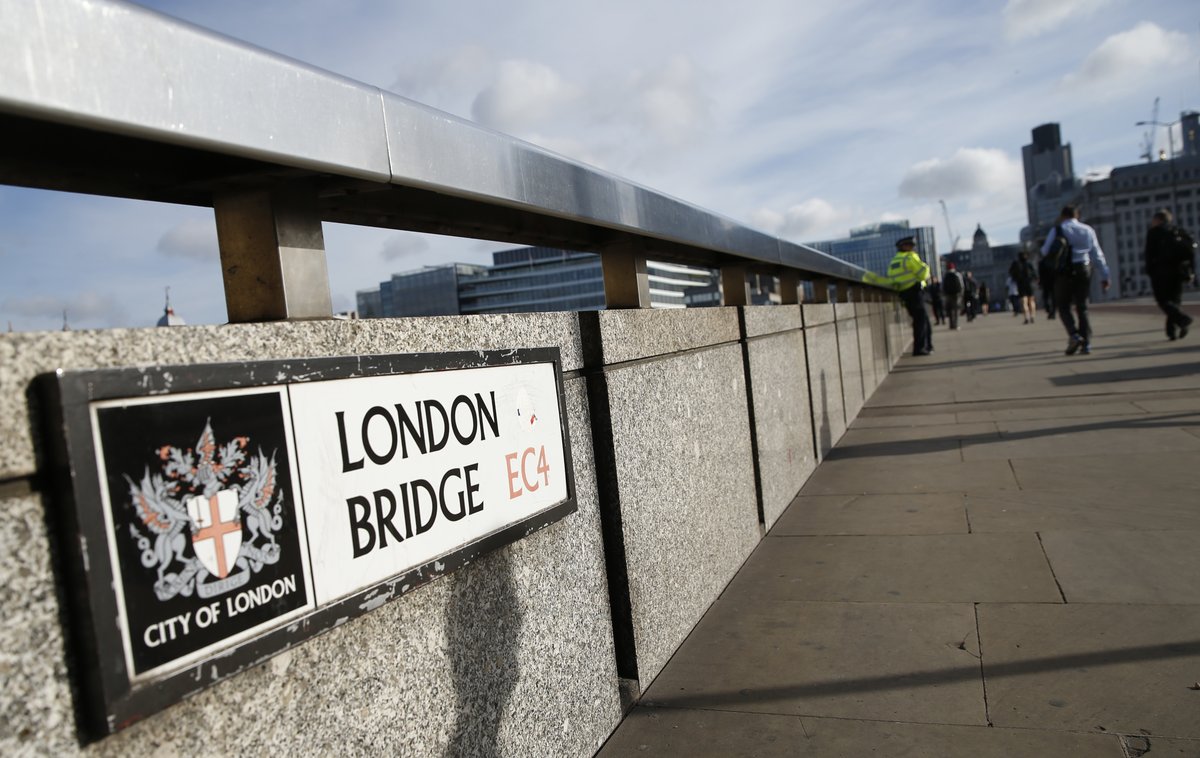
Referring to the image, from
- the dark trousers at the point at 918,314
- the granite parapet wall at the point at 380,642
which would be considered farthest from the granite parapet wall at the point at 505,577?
the dark trousers at the point at 918,314

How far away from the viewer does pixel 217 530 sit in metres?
1.35

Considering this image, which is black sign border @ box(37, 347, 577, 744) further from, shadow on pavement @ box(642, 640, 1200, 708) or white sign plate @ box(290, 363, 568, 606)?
shadow on pavement @ box(642, 640, 1200, 708)

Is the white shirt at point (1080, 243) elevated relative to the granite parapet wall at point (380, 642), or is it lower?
elevated

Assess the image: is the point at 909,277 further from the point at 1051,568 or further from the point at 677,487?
the point at 677,487

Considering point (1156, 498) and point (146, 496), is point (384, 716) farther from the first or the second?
point (1156, 498)

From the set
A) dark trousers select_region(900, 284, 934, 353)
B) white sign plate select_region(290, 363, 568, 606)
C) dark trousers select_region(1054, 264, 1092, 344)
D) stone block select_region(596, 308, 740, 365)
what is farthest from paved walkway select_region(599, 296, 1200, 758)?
dark trousers select_region(900, 284, 934, 353)

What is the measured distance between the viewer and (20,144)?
4.55 feet

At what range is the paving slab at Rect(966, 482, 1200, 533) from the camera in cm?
419

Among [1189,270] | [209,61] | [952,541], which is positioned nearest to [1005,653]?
[952,541]

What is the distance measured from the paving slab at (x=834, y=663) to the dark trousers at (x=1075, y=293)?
10.4 metres

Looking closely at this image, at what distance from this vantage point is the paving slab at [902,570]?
3.47 meters

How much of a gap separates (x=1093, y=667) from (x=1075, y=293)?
36.4 feet

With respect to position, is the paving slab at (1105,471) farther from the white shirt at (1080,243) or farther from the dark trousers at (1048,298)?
the dark trousers at (1048,298)

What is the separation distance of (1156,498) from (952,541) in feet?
4.19
